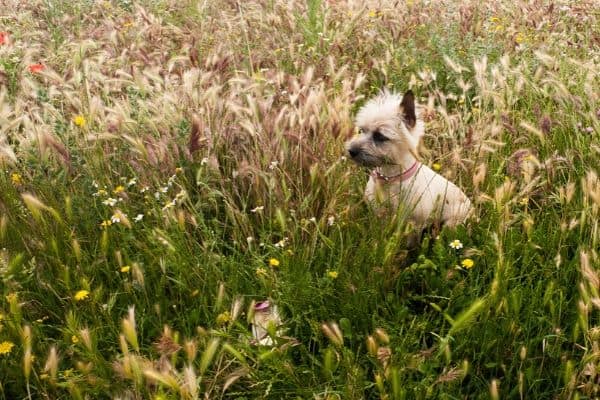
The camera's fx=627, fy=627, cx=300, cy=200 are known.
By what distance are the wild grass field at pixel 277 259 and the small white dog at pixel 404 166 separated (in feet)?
0.35

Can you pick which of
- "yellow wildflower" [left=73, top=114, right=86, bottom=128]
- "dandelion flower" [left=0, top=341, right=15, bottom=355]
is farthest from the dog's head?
"dandelion flower" [left=0, top=341, right=15, bottom=355]

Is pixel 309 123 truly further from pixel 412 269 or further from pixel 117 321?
pixel 117 321

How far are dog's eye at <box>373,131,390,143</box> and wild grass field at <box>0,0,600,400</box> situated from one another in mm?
162

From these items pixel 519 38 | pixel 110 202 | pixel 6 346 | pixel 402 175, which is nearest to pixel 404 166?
pixel 402 175

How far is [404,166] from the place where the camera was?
2.96 meters

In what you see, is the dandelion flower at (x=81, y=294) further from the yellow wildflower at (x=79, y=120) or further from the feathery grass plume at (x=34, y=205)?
the yellow wildflower at (x=79, y=120)

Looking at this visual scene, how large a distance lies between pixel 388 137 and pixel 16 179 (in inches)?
70.7

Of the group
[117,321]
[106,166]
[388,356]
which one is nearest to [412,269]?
[388,356]

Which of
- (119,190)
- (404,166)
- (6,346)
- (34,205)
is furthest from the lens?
(404,166)

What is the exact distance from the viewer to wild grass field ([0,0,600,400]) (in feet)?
6.53

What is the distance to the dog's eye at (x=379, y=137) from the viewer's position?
290 centimetres

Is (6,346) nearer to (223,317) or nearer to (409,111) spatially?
(223,317)

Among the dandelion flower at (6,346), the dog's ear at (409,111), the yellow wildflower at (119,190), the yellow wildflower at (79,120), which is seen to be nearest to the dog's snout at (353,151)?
the dog's ear at (409,111)

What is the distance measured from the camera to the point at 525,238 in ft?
8.80
